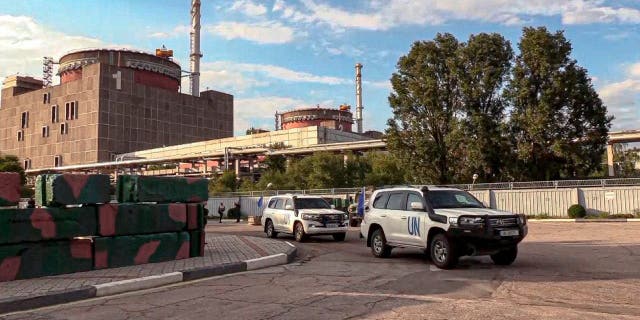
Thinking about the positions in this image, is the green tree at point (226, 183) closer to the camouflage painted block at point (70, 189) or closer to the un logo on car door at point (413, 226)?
the un logo on car door at point (413, 226)

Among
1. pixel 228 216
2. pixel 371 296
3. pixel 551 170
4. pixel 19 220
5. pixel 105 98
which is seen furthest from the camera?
pixel 105 98

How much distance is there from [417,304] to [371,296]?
91cm

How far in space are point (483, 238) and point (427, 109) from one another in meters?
31.4

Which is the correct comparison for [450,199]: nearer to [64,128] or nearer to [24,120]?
[64,128]

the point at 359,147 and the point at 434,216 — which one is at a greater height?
the point at 359,147

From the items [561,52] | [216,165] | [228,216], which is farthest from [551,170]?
[216,165]

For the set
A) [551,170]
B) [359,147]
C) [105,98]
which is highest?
[105,98]

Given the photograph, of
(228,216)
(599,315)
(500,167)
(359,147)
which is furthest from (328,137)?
(599,315)

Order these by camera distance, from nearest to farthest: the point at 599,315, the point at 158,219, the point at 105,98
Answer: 1. the point at 599,315
2. the point at 158,219
3. the point at 105,98

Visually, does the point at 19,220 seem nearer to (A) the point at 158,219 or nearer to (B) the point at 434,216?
(A) the point at 158,219

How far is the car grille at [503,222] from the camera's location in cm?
1112

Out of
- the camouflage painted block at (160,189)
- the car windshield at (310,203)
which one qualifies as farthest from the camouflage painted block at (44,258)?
the car windshield at (310,203)

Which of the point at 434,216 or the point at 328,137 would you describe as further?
the point at 328,137

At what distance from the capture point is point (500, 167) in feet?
128
